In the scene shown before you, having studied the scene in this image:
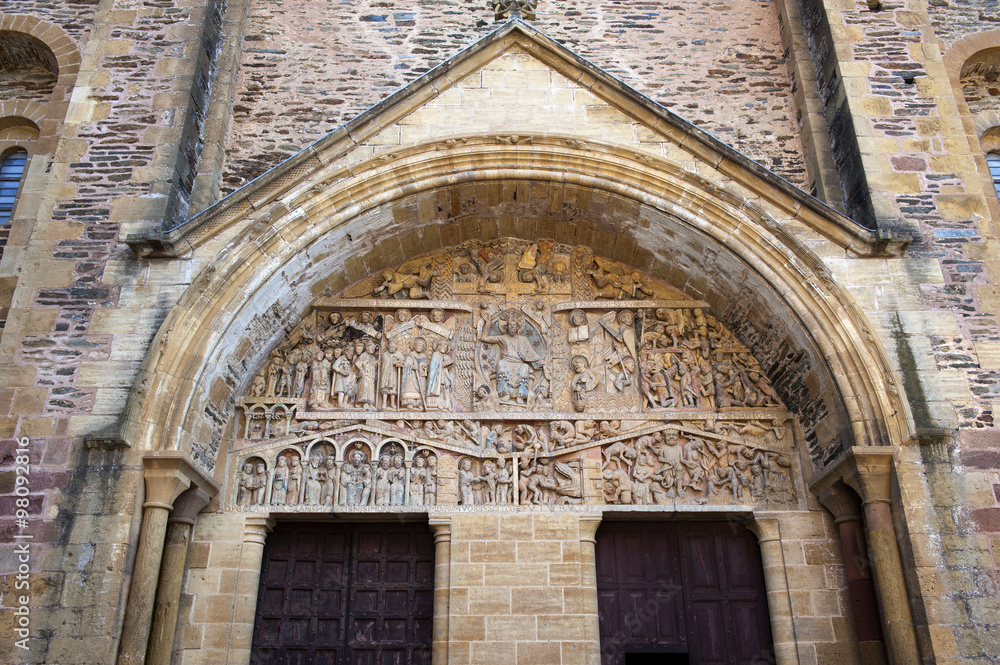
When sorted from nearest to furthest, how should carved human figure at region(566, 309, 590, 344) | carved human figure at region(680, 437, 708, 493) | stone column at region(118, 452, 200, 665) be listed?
stone column at region(118, 452, 200, 665) → carved human figure at region(680, 437, 708, 493) → carved human figure at region(566, 309, 590, 344)

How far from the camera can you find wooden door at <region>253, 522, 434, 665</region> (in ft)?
21.8

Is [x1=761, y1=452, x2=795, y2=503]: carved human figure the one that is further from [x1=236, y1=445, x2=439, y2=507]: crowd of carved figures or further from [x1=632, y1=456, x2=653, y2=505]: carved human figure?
[x1=236, y1=445, x2=439, y2=507]: crowd of carved figures

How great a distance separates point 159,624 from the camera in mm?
5875

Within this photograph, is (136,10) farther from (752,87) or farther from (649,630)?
(649,630)

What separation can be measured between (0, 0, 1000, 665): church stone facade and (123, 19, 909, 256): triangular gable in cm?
3

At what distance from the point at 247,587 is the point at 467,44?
20.9 feet

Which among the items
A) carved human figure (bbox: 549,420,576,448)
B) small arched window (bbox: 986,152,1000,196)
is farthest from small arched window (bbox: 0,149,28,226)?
small arched window (bbox: 986,152,1000,196)

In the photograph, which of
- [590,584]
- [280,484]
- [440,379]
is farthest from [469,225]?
[590,584]

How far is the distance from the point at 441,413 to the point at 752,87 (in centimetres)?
521

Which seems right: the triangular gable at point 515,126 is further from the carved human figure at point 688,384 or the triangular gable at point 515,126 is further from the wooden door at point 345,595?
the wooden door at point 345,595

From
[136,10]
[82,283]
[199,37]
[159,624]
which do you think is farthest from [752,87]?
[159,624]

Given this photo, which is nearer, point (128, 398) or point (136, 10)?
point (128, 398)

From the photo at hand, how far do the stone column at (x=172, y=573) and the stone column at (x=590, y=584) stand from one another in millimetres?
3191

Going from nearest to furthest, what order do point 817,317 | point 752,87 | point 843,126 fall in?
point 817,317 → point 843,126 → point 752,87
